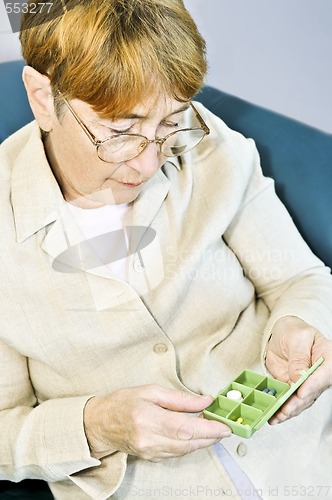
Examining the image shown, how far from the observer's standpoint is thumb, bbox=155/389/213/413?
1037 mm

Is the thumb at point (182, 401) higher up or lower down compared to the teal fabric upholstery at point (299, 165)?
lower down

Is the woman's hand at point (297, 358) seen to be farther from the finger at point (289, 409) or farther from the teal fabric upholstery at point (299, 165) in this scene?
the teal fabric upholstery at point (299, 165)

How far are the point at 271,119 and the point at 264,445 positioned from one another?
2.06 ft

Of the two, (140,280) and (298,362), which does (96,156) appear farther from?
(298,362)

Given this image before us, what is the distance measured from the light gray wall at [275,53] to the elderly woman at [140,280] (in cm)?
27

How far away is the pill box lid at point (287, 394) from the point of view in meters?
1.00

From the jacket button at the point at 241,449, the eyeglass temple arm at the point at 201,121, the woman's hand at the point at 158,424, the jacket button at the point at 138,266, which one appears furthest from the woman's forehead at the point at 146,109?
the jacket button at the point at 241,449

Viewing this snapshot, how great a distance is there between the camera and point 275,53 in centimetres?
154

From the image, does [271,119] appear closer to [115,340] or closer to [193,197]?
[193,197]

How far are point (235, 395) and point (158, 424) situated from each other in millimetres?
117

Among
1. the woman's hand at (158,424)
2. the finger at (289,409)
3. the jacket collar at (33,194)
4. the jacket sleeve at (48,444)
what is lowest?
the jacket sleeve at (48,444)

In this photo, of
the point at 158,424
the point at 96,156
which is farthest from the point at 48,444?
the point at 96,156

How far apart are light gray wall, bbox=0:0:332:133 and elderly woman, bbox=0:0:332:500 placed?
267mm

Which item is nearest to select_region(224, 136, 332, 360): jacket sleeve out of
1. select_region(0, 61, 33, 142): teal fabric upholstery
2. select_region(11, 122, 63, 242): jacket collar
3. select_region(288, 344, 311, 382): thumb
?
select_region(288, 344, 311, 382): thumb
